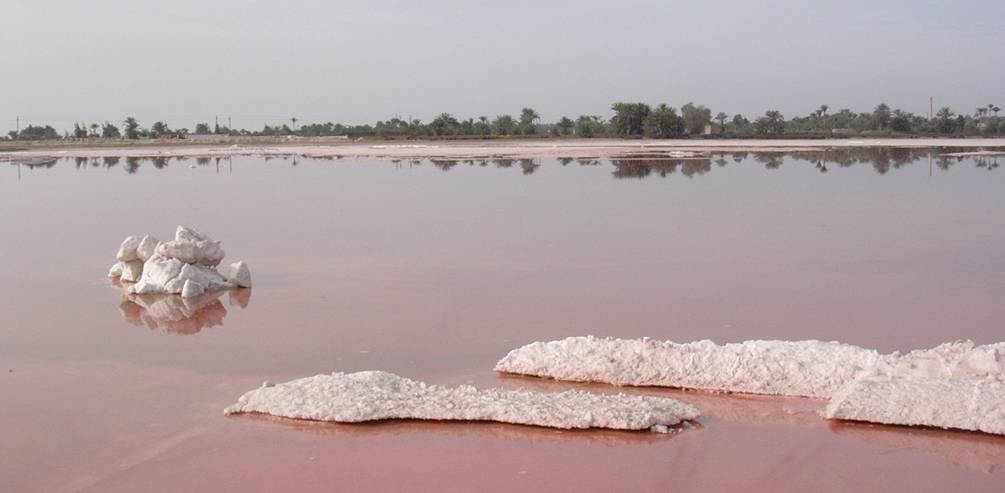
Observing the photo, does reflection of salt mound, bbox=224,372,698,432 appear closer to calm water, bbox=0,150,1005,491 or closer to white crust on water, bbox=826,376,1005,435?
calm water, bbox=0,150,1005,491

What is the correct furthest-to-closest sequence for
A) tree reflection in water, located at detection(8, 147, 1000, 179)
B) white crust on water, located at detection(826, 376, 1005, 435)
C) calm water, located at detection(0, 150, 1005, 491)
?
tree reflection in water, located at detection(8, 147, 1000, 179) < white crust on water, located at detection(826, 376, 1005, 435) < calm water, located at detection(0, 150, 1005, 491)

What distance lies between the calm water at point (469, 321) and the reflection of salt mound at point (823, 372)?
132 millimetres

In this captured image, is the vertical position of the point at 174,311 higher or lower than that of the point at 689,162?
lower

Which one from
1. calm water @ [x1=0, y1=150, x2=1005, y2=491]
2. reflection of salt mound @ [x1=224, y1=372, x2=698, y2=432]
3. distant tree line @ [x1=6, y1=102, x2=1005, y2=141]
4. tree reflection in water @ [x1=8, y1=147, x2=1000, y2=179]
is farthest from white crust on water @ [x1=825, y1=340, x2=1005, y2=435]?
distant tree line @ [x1=6, y1=102, x2=1005, y2=141]

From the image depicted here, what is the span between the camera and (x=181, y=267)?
10969mm

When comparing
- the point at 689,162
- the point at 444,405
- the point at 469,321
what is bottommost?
the point at 444,405

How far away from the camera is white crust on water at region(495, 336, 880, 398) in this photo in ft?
22.3

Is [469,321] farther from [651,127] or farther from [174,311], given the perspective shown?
[651,127]

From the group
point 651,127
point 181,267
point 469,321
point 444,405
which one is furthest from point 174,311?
point 651,127

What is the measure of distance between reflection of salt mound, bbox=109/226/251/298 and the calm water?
0.35 m

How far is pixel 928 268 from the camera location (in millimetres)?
11828

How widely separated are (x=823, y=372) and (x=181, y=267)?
7145mm

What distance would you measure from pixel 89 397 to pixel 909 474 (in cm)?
554

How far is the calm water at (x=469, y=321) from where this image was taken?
5.66 metres
